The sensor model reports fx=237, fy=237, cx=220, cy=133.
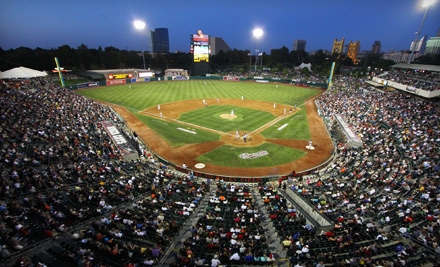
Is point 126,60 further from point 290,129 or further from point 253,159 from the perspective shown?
point 253,159

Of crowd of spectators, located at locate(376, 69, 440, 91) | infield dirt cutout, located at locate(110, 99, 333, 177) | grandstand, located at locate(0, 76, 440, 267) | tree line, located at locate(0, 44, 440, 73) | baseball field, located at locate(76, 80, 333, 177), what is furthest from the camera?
tree line, located at locate(0, 44, 440, 73)

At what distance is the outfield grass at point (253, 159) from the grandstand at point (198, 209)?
140 inches

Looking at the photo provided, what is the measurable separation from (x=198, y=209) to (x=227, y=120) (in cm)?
2383

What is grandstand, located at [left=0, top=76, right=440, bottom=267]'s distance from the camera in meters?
11.3

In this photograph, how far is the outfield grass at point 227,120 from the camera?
3588cm

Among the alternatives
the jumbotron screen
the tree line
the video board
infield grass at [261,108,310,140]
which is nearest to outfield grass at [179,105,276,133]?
infield grass at [261,108,310,140]

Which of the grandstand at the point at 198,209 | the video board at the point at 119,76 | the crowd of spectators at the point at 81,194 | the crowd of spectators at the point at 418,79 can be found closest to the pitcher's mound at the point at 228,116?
the crowd of spectators at the point at 81,194

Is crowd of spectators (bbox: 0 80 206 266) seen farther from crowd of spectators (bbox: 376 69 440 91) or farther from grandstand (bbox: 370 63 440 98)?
crowd of spectators (bbox: 376 69 440 91)

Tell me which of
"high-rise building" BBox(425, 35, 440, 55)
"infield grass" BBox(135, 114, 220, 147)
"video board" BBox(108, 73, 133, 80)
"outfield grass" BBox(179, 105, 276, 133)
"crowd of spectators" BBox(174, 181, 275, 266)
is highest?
"high-rise building" BBox(425, 35, 440, 55)

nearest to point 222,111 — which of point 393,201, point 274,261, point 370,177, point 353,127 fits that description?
point 353,127

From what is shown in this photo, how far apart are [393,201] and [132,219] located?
16860 millimetres

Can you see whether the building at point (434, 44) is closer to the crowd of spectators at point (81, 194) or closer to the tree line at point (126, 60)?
the tree line at point (126, 60)

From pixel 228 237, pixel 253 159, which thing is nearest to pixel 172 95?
pixel 253 159

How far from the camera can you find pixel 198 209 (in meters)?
16.1
